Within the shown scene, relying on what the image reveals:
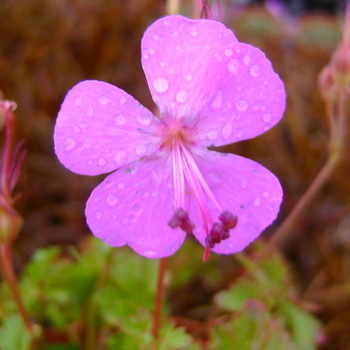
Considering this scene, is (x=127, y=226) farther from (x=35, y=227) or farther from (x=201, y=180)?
(x=35, y=227)

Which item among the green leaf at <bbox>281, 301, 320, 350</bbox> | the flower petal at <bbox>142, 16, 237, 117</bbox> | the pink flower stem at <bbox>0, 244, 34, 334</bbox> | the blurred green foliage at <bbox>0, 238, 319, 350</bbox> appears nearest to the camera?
the flower petal at <bbox>142, 16, 237, 117</bbox>

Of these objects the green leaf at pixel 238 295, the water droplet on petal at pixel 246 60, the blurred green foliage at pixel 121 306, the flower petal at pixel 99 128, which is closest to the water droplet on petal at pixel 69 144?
the flower petal at pixel 99 128

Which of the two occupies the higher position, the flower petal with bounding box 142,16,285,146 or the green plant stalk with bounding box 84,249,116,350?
the flower petal with bounding box 142,16,285,146

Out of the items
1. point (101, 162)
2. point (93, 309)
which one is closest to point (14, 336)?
point (93, 309)

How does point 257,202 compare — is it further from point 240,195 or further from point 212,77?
point 212,77

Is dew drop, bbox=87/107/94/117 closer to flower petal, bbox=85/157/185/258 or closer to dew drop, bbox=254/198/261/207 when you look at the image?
flower petal, bbox=85/157/185/258

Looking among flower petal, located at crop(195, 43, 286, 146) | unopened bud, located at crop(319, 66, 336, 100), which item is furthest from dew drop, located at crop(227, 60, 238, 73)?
unopened bud, located at crop(319, 66, 336, 100)

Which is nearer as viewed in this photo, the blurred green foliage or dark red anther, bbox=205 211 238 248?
dark red anther, bbox=205 211 238 248
